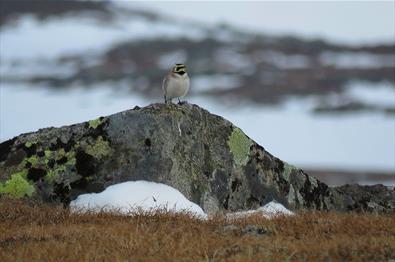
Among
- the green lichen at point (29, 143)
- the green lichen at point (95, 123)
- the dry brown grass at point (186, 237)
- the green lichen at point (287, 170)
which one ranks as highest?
the green lichen at point (95, 123)

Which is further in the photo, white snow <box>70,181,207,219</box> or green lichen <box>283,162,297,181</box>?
green lichen <box>283,162,297,181</box>

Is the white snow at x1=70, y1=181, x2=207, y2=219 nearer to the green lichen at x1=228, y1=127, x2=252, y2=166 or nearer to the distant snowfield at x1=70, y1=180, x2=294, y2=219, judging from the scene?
the distant snowfield at x1=70, y1=180, x2=294, y2=219

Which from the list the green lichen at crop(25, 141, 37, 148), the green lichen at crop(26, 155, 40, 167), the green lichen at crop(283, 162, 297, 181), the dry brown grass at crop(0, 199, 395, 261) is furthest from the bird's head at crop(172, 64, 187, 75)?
the dry brown grass at crop(0, 199, 395, 261)

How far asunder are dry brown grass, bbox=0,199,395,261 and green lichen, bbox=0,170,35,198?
1941 millimetres

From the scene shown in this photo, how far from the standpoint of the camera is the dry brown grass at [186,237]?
11.8 metres

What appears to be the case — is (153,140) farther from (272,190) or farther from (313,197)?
(313,197)

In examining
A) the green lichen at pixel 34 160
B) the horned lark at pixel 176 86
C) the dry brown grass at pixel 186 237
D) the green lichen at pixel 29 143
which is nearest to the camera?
the dry brown grass at pixel 186 237

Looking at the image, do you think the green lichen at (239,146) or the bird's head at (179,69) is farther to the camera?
the bird's head at (179,69)

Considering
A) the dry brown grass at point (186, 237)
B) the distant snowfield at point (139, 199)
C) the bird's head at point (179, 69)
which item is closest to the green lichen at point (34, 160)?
the distant snowfield at point (139, 199)

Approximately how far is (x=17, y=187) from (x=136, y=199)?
8.91 ft

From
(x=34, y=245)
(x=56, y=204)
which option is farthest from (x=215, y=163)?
(x=34, y=245)

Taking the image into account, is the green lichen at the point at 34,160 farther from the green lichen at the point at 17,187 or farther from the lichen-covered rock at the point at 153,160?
the green lichen at the point at 17,187

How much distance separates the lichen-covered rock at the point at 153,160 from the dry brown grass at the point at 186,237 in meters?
2.17

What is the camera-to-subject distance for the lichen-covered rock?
18281mm
